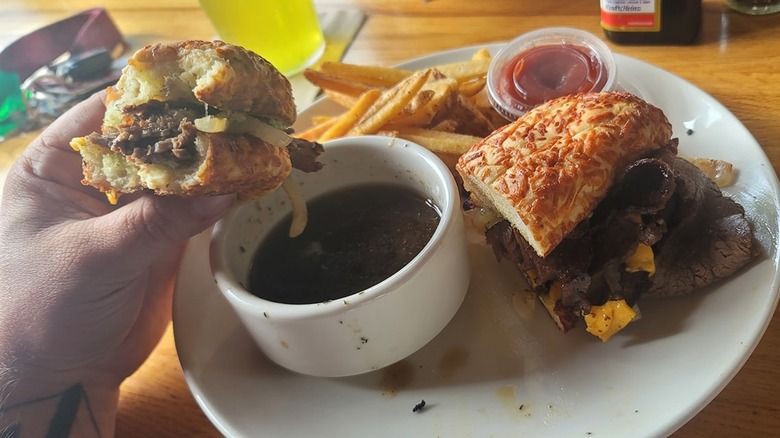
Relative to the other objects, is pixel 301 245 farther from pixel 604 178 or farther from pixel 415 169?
pixel 604 178

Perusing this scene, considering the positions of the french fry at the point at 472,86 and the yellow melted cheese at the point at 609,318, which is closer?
the yellow melted cheese at the point at 609,318

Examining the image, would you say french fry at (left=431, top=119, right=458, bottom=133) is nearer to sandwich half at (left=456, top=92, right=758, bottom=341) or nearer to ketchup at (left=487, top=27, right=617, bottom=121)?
ketchup at (left=487, top=27, right=617, bottom=121)

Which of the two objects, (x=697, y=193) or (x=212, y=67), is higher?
(x=212, y=67)

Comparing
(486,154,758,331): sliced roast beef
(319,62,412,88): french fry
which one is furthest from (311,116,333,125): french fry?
(486,154,758,331): sliced roast beef

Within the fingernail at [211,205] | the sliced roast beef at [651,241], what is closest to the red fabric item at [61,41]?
the fingernail at [211,205]

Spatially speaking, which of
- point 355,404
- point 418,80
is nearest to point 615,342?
point 355,404

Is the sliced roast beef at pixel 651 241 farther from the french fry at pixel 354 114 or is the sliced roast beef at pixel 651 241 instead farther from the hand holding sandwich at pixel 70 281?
the hand holding sandwich at pixel 70 281
